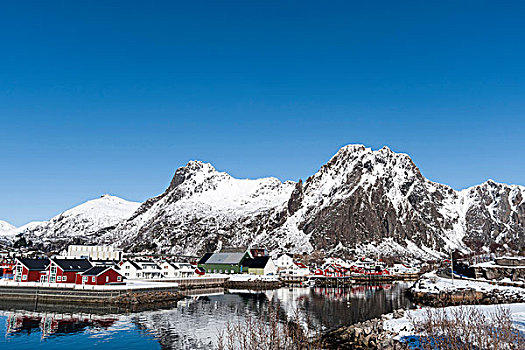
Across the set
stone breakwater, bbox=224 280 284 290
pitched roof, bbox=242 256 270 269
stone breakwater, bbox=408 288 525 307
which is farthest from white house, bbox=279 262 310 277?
stone breakwater, bbox=408 288 525 307

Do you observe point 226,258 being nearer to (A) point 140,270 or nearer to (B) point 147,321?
(A) point 140,270

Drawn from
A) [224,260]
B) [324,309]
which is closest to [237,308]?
[324,309]

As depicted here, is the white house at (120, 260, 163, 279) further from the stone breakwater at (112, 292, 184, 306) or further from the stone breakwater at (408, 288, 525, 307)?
the stone breakwater at (408, 288, 525, 307)

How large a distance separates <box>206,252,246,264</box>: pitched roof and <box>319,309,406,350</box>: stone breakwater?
3965 inches

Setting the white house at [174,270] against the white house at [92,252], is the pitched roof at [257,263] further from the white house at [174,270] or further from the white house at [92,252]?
the white house at [92,252]

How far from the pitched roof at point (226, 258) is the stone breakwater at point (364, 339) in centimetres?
10070

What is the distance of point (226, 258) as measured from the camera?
457ft

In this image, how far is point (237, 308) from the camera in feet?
201

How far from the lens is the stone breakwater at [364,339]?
31087 millimetres

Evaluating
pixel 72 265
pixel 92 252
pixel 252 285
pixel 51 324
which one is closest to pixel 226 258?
pixel 252 285

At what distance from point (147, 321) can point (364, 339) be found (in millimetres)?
25648

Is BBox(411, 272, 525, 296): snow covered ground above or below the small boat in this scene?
above

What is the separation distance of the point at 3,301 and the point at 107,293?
16023 millimetres

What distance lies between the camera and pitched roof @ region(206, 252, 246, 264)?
448 feet
